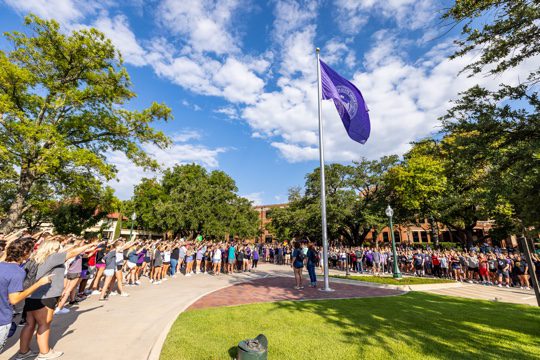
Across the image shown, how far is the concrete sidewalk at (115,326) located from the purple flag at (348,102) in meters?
9.45

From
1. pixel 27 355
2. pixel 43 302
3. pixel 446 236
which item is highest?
pixel 446 236

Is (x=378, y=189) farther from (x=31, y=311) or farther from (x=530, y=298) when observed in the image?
(x=31, y=311)

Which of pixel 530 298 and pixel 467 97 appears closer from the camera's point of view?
pixel 467 97

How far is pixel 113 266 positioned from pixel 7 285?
5.98 metres

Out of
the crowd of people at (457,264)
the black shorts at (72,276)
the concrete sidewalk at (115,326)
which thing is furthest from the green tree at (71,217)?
the crowd of people at (457,264)

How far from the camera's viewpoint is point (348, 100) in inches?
475

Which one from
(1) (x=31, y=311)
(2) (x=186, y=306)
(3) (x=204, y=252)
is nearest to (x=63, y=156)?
(3) (x=204, y=252)

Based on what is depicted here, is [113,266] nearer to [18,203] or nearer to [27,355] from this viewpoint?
[27,355]

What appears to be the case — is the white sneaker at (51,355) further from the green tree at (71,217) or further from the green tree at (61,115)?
the green tree at (71,217)

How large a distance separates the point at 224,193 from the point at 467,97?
3709 centimetres

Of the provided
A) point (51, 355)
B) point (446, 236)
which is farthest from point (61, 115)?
point (446, 236)

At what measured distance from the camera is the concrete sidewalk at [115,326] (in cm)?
469

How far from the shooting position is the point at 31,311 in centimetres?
418

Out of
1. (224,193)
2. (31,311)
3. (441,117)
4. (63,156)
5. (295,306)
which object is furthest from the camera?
(224,193)
